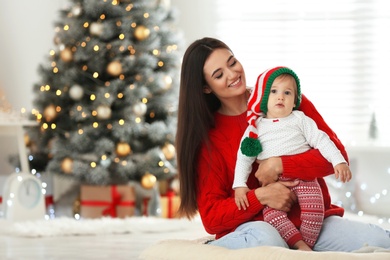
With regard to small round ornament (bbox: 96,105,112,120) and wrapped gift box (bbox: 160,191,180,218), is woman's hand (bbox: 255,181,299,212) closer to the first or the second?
small round ornament (bbox: 96,105,112,120)

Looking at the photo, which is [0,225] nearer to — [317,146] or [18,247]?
[18,247]

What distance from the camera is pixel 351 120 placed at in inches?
223

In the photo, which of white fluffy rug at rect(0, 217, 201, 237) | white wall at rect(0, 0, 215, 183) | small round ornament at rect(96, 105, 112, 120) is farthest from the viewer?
white wall at rect(0, 0, 215, 183)

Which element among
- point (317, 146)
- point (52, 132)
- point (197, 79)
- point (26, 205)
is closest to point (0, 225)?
point (26, 205)

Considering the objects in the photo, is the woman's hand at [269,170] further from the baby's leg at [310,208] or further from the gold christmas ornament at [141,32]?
the gold christmas ornament at [141,32]

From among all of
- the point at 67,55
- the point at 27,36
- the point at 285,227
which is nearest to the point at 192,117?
the point at 285,227

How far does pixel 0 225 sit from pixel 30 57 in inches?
59.5

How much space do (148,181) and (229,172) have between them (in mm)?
2270

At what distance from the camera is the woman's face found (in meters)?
2.79

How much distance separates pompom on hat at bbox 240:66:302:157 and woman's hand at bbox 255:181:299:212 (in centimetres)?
12

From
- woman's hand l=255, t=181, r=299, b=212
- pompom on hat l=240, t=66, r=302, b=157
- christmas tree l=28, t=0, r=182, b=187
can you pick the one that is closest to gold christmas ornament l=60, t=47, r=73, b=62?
christmas tree l=28, t=0, r=182, b=187

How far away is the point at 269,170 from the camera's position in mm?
2645

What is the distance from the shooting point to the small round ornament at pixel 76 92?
200 inches

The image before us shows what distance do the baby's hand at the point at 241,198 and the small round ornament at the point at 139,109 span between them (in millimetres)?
2443
